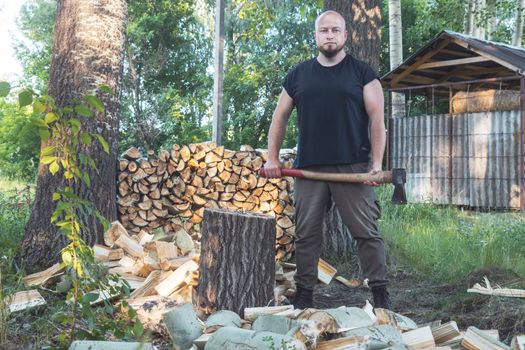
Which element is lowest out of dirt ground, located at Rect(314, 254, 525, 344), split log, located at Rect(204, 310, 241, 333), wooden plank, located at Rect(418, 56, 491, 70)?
dirt ground, located at Rect(314, 254, 525, 344)

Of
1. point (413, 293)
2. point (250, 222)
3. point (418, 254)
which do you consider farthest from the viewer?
point (418, 254)

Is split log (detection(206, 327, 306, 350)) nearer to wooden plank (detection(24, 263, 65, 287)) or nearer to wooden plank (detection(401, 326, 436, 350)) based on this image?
wooden plank (detection(401, 326, 436, 350))

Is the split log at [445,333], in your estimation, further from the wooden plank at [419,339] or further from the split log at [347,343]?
the split log at [347,343]

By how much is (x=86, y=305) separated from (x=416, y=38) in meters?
20.9

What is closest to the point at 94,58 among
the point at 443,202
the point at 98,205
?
the point at 98,205

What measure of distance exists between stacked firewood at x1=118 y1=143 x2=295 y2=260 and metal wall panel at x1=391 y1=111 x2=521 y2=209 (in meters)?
5.56

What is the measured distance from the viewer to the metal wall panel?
36.6 feet

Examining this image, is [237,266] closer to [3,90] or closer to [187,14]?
[3,90]

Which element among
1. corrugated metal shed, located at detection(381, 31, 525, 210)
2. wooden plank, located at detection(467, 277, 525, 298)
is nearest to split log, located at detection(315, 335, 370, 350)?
wooden plank, located at detection(467, 277, 525, 298)

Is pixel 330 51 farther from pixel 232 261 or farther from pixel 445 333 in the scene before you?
pixel 445 333

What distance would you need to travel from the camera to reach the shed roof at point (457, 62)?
1121 centimetres

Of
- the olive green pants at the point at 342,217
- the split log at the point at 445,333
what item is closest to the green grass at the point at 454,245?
the olive green pants at the point at 342,217

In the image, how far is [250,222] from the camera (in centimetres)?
392

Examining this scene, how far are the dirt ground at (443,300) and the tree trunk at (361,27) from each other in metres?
2.06
